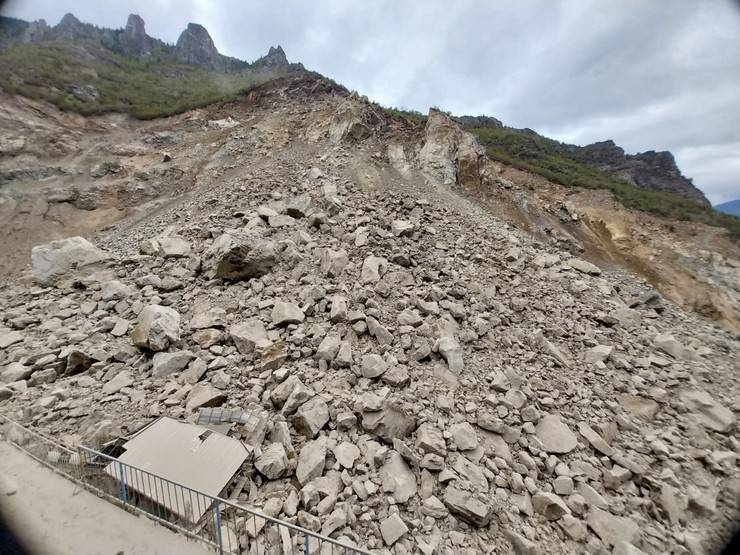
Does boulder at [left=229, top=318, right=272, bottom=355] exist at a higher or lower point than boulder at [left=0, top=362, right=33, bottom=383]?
higher

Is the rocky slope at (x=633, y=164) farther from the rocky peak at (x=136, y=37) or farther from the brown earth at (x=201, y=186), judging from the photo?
the rocky peak at (x=136, y=37)

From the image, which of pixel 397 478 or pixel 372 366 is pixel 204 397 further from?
pixel 397 478

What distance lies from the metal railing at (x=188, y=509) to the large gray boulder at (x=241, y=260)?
4.24 metres

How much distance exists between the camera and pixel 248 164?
13.9 m

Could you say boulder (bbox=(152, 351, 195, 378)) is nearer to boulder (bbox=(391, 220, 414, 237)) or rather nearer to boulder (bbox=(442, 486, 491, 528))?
boulder (bbox=(442, 486, 491, 528))

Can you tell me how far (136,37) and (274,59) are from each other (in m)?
21.9

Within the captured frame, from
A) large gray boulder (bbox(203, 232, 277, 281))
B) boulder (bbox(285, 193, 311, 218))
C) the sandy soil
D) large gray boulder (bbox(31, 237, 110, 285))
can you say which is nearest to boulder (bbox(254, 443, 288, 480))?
the sandy soil

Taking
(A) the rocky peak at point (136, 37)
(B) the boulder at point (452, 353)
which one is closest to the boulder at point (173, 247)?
(B) the boulder at point (452, 353)

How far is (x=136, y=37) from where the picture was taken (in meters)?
50.1

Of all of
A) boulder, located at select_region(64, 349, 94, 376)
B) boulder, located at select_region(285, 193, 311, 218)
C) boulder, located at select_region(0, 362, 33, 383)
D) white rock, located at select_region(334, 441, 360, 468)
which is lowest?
white rock, located at select_region(334, 441, 360, 468)

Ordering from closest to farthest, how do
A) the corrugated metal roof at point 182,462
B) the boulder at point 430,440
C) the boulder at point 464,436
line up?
the corrugated metal roof at point 182,462, the boulder at point 430,440, the boulder at point 464,436

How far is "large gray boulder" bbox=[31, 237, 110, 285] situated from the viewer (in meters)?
8.03

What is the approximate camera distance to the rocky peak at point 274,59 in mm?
49719

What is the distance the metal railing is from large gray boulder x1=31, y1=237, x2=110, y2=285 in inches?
227
